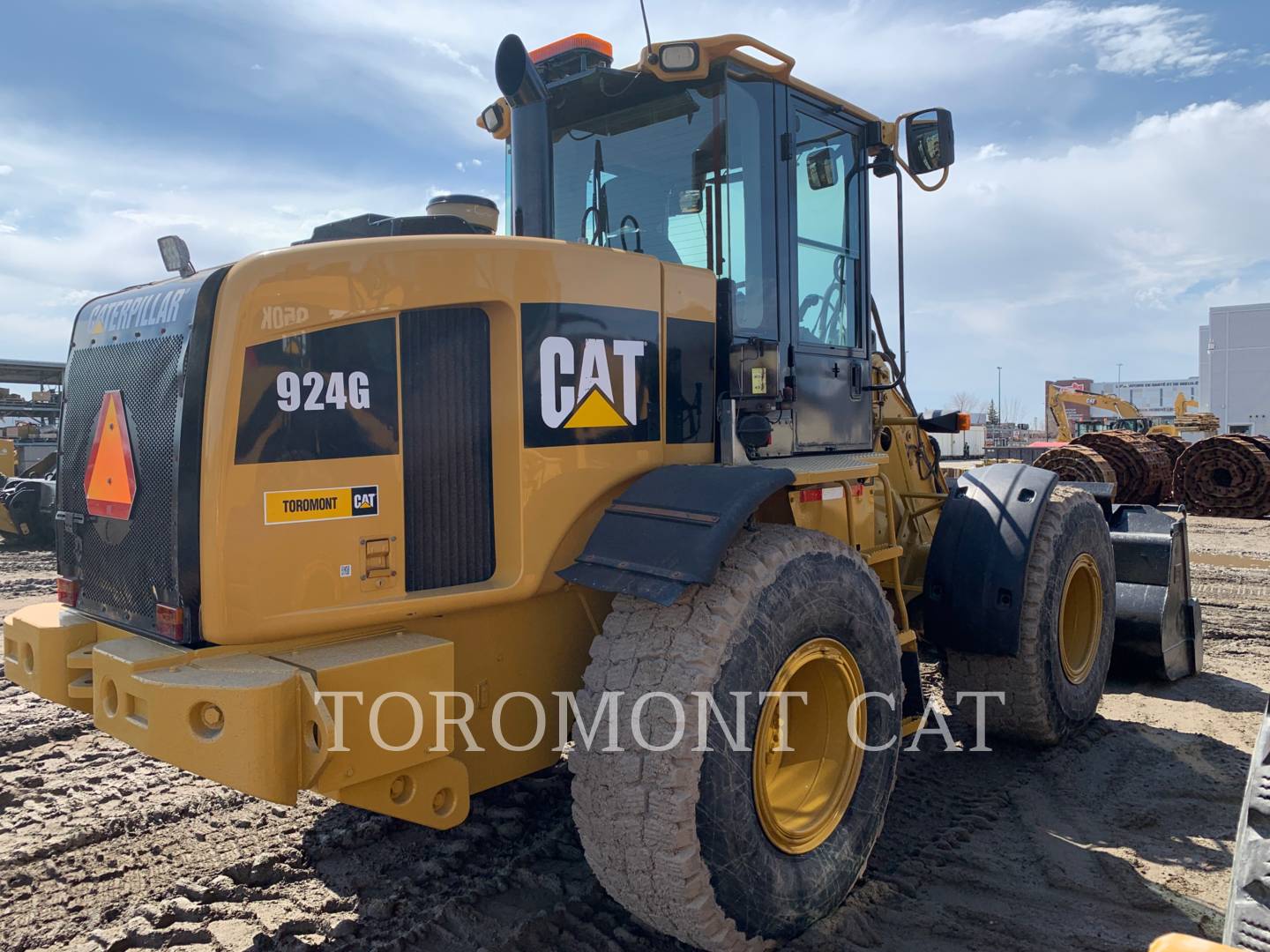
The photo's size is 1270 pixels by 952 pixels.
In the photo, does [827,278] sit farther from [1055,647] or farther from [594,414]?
[1055,647]

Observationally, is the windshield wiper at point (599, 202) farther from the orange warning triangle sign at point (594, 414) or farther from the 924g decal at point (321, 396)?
the 924g decal at point (321, 396)

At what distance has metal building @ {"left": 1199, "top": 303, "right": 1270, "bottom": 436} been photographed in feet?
176

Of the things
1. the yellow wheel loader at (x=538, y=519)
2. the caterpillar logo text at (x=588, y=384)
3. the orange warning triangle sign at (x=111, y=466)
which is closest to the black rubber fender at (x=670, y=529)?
the yellow wheel loader at (x=538, y=519)

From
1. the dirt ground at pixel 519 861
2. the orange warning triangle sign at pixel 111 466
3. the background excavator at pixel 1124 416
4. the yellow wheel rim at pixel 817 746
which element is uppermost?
the background excavator at pixel 1124 416

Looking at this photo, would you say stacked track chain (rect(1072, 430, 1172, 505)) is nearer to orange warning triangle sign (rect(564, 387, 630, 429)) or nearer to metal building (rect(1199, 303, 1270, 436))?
orange warning triangle sign (rect(564, 387, 630, 429))

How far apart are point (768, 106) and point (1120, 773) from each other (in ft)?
11.6

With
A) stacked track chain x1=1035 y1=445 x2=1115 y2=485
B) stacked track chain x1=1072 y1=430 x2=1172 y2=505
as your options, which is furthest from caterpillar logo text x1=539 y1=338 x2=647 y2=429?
stacked track chain x1=1072 y1=430 x2=1172 y2=505

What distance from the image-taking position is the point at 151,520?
2.79 m

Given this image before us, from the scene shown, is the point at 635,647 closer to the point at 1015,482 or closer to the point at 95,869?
the point at 95,869

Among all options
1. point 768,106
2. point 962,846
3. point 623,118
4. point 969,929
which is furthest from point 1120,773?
point 623,118

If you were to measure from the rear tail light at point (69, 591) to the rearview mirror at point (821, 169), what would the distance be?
128 inches

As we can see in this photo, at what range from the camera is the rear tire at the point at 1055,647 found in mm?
4508

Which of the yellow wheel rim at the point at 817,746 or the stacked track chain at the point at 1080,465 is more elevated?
the stacked track chain at the point at 1080,465

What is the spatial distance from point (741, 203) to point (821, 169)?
2.41 ft
